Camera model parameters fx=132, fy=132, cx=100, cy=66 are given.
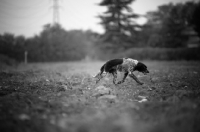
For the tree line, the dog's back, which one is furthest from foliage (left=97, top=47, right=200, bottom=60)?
the dog's back

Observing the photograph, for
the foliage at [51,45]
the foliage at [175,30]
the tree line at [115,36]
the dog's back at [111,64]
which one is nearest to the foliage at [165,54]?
the tree line at [115,36]

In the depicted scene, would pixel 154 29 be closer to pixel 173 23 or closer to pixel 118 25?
pixel 173 23

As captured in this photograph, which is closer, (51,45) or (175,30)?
(51,45)

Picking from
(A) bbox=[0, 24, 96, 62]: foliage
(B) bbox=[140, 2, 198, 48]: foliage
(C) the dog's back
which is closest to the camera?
(C) the dog's back

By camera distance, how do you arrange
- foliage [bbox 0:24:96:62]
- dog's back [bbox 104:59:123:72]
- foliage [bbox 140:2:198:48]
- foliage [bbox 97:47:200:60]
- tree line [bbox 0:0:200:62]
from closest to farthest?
dog's back [bbox 104:59:123:72]
foliage [bbox 97:47:200:60]
foliage [bbox 0:24:96:62]
tree line [bbox 0:0:200:62]
foliage [bbox 140:2:198:48]

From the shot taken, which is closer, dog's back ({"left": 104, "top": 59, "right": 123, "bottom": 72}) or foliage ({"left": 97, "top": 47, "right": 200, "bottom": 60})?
dog's back ({"left": 104, "top": 59, "right": 123, "bottom": 72})

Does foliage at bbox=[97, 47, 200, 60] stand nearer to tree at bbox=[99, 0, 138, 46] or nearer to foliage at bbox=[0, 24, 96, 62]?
tree at bbox=[99, 0, 138, 46]

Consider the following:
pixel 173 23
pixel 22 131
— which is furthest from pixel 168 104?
pixel 173 23

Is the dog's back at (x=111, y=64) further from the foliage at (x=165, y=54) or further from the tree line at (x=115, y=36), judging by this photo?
the tree line at (x=115, y=36)

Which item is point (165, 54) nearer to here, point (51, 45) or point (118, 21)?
point (118, 21)

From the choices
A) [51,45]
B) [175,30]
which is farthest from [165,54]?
[51,45]
